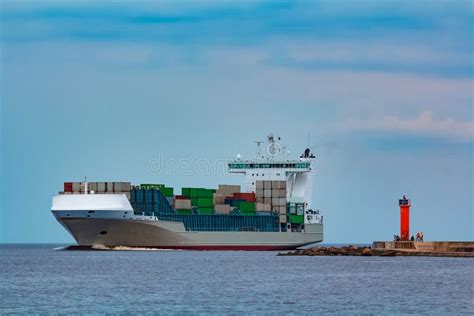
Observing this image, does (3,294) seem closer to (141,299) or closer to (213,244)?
(141,299)

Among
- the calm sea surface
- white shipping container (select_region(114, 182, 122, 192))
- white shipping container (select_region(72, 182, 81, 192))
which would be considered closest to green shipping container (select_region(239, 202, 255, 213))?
white shipping container (select_region(114, 182, 122, 192))

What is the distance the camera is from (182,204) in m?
90.6

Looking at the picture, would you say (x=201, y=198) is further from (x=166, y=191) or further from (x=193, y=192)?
(x=166, y=191)

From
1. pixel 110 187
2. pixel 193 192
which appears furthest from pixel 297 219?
pixel 110 187

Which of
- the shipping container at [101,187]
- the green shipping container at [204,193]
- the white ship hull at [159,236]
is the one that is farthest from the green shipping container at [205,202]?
the shipping container at [101,187]

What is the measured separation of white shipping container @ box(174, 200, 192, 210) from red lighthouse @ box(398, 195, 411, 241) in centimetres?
1634

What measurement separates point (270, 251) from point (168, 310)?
57879mm

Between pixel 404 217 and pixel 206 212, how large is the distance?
15686 mm

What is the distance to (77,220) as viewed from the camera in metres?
84.3

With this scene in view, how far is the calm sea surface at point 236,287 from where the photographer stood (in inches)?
1670

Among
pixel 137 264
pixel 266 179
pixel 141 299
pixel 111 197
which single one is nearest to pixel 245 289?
pixel 141 299

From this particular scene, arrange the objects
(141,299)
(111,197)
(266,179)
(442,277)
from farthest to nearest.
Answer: (266,179) → (111,197) → (442,277) → (141,299)

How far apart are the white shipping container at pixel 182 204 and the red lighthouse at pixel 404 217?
53.6 ft

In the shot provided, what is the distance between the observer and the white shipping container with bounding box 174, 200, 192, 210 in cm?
9025
